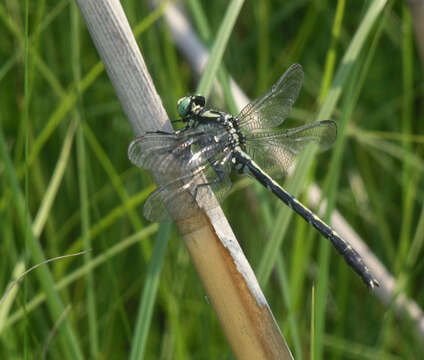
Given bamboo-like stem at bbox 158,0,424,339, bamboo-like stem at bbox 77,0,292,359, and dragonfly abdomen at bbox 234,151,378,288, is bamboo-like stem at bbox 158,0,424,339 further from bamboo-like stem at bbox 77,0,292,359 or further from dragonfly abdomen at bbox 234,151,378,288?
bamboo-like stem at bbox 77,0,292,359

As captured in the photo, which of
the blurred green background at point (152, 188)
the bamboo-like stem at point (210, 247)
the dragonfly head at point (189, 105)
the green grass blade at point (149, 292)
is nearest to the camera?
the bamboo-like stem at point (210, 247)

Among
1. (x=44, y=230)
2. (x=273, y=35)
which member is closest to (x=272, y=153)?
(x=44, y=230)

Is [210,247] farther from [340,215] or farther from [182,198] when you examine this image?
[340,215]

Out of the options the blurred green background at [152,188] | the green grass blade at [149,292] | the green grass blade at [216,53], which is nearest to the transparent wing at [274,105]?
the blurred green background at [152,188]

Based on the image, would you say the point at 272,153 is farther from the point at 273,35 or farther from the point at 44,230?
the point at 273,35

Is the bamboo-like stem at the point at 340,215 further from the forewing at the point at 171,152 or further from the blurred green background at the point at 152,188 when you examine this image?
the forewing at the point at 171,152

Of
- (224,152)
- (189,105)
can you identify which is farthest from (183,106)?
(224,152)
